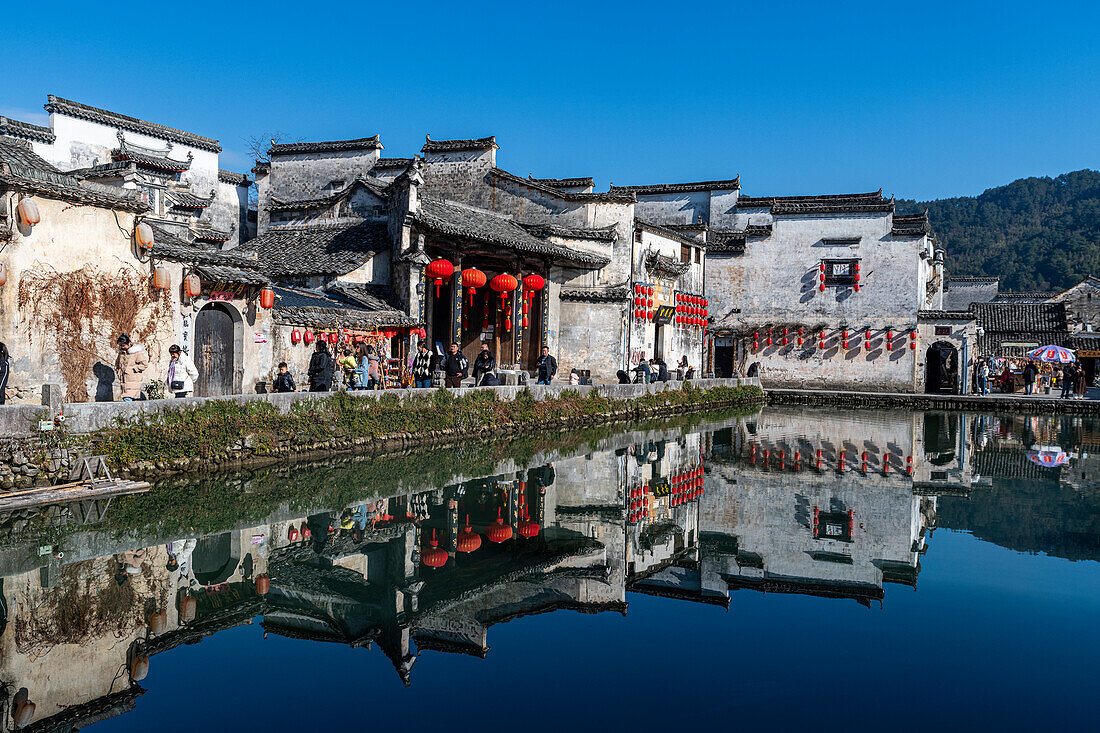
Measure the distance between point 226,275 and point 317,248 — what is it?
7.20 m

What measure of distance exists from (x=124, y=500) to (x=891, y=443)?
14.0 meters

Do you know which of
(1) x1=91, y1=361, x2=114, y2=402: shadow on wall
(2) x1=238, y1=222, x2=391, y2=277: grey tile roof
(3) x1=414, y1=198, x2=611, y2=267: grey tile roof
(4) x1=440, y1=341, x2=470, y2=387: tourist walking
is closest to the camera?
(1) x1=91, y1=361, x2=114, y2=402: shadow on wall

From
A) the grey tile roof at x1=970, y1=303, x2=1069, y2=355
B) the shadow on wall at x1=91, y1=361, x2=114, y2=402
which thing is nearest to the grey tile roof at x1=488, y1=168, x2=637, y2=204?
the shadow on wall at x1=91, y1=361, x2=114, y2=402

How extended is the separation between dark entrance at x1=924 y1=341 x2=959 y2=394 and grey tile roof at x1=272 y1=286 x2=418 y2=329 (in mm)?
20506

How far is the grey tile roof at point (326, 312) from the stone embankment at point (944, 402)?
15223 millimetres

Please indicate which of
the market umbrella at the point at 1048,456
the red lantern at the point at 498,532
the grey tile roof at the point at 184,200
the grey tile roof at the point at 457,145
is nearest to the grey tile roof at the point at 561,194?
the grey tile roof at the point at 457,145

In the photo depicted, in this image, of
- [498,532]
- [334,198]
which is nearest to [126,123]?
[334,198]

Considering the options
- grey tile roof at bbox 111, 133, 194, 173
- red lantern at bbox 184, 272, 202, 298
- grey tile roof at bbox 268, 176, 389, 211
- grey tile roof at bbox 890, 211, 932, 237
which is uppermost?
grey tile roof at bbox 111, 133, 194, 173

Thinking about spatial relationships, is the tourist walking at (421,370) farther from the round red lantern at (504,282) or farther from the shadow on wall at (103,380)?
the shadow on wall at (103,380)

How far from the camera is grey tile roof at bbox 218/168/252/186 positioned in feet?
105

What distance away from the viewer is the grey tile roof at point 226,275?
13.2 meters

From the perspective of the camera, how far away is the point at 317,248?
2048cm

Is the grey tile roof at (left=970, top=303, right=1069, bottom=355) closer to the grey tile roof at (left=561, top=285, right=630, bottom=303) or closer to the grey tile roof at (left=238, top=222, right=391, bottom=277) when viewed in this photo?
the grey tile roof at (left=561, top=285, right=630, bottom=303)

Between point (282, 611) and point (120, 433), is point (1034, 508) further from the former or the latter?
point (120, 433)
